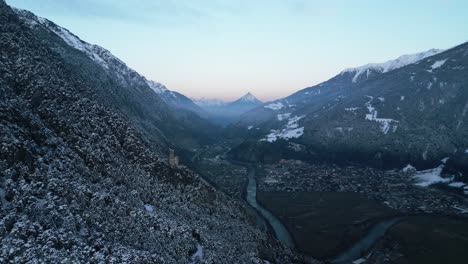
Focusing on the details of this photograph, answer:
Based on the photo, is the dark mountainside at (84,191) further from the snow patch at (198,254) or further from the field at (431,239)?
the field at (431,239)

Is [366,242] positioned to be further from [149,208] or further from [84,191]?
[84,191]

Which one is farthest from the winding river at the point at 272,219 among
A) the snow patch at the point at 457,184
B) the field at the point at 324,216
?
the snow patch at the point at 457,184

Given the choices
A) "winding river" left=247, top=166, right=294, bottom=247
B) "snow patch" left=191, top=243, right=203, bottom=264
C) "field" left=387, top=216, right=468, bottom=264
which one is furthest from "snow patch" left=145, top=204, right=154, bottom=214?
"field" left=387, top=216, right=468, bottom=264

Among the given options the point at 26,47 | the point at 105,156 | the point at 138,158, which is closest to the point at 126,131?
the point at 138,158

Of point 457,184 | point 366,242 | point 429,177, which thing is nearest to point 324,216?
point 366,242

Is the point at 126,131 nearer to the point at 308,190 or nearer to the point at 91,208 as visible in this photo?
the point at 91,208

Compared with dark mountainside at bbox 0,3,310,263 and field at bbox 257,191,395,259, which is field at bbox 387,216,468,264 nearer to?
field at bbox 257,191,395,259

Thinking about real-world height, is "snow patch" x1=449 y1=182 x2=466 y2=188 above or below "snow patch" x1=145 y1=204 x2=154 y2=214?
below
